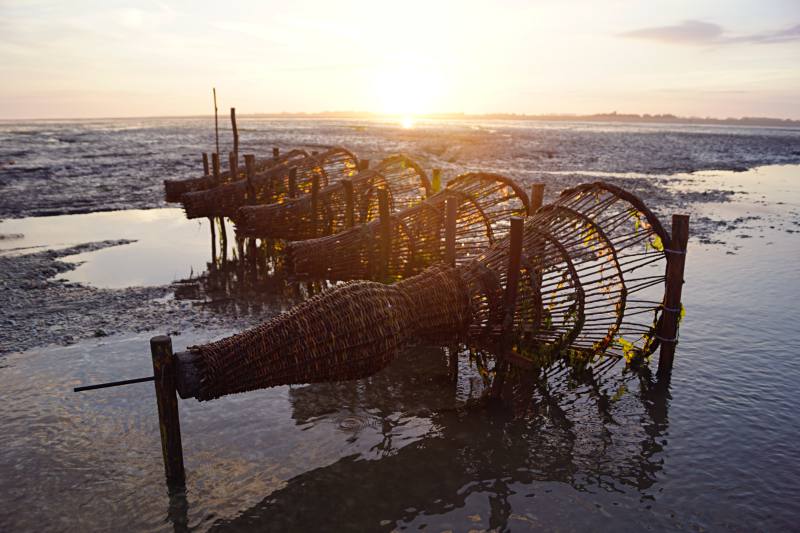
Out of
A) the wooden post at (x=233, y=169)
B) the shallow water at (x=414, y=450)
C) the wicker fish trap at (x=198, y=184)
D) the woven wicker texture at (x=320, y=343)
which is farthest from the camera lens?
the wicker fish trap at (x=198, y=184)

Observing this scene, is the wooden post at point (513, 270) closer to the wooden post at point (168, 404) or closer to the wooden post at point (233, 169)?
the wooden post at point (168, 404)

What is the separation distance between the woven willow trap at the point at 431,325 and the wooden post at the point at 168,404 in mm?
172

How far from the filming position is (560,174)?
32.9 meters

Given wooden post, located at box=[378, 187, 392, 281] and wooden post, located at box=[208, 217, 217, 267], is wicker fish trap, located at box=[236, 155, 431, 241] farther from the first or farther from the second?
wooden post, located at box=[378, 187, 392, 281]

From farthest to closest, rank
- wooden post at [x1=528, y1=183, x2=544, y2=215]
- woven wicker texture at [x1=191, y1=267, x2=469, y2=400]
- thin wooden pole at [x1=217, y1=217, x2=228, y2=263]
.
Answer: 1. thin wooden pole at [x1=217, y1=217, x2=228, y2=263]
2. wooden post at [x1=528, y1=183, x2=544, y2=215]
3. woven wicker texture at [x1=191, y1=267, x2=469, y2=400]

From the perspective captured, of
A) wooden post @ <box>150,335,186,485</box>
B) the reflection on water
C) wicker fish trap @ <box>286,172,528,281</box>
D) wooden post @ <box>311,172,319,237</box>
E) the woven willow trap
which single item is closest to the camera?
wooden post @ <box>150,335,186,485</box>

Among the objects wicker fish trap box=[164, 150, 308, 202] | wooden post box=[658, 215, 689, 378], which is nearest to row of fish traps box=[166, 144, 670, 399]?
wooden post box=[658, 215, 689, 378]

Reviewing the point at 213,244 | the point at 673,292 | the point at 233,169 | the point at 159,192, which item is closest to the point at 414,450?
the point at 673,292

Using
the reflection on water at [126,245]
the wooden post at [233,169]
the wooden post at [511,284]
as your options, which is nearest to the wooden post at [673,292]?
the wooden post at [511,284]

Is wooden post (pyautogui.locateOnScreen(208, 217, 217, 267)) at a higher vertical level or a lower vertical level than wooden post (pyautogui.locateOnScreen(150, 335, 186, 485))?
lower

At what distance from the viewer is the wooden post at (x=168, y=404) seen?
16.7ft

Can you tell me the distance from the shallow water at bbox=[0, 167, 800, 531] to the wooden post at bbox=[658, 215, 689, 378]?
46 centimetres

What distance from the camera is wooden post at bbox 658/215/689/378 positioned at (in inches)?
Result: 305

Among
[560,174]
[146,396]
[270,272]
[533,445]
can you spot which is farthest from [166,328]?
[560,174]
